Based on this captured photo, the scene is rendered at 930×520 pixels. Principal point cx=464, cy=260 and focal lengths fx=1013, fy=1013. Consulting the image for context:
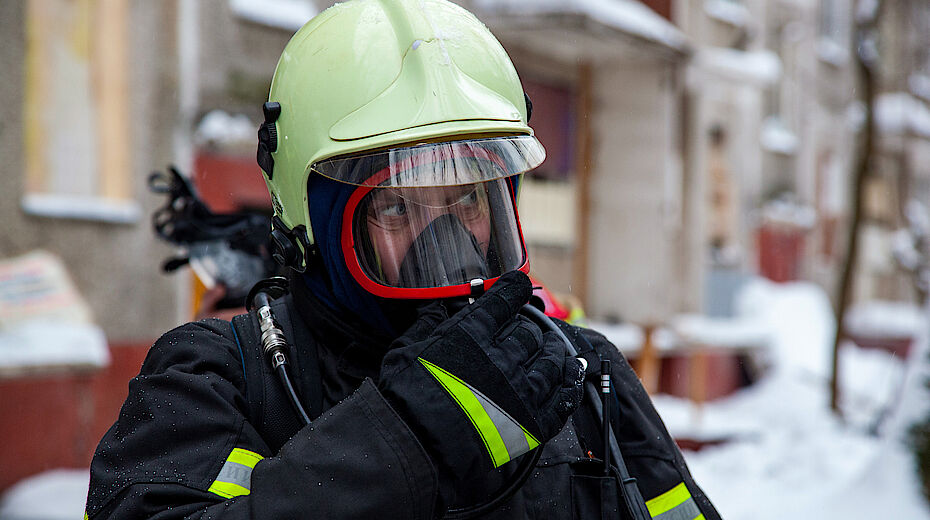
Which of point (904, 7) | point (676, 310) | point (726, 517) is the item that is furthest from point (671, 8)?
point (726, 517)

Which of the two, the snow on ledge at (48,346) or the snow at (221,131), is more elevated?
the snow at (221,131)

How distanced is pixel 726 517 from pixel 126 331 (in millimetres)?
4043

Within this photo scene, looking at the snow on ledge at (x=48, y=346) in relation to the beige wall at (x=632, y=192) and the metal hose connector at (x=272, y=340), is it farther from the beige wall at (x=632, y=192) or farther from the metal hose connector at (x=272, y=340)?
the beige wall at (x=632, y=192)

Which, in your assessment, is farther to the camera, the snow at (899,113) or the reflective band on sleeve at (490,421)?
the snow at (899,113)

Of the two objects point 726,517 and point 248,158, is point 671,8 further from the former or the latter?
point 726,517

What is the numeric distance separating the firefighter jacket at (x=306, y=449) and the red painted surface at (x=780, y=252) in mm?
14684

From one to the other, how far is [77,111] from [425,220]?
5.60 meters

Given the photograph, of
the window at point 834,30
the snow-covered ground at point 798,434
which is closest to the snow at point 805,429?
the snow-covered ground at point 798,434

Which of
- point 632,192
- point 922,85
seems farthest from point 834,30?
point 632,192

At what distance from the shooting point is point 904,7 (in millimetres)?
11211

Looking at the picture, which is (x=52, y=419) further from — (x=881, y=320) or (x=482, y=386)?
(x=881, y=320)

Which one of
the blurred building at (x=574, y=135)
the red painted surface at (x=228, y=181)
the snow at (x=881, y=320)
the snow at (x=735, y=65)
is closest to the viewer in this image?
the blurred building at (x=574, y=135)

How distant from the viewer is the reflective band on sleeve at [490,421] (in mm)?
→ 1406

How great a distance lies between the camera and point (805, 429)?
10375 millimetres
